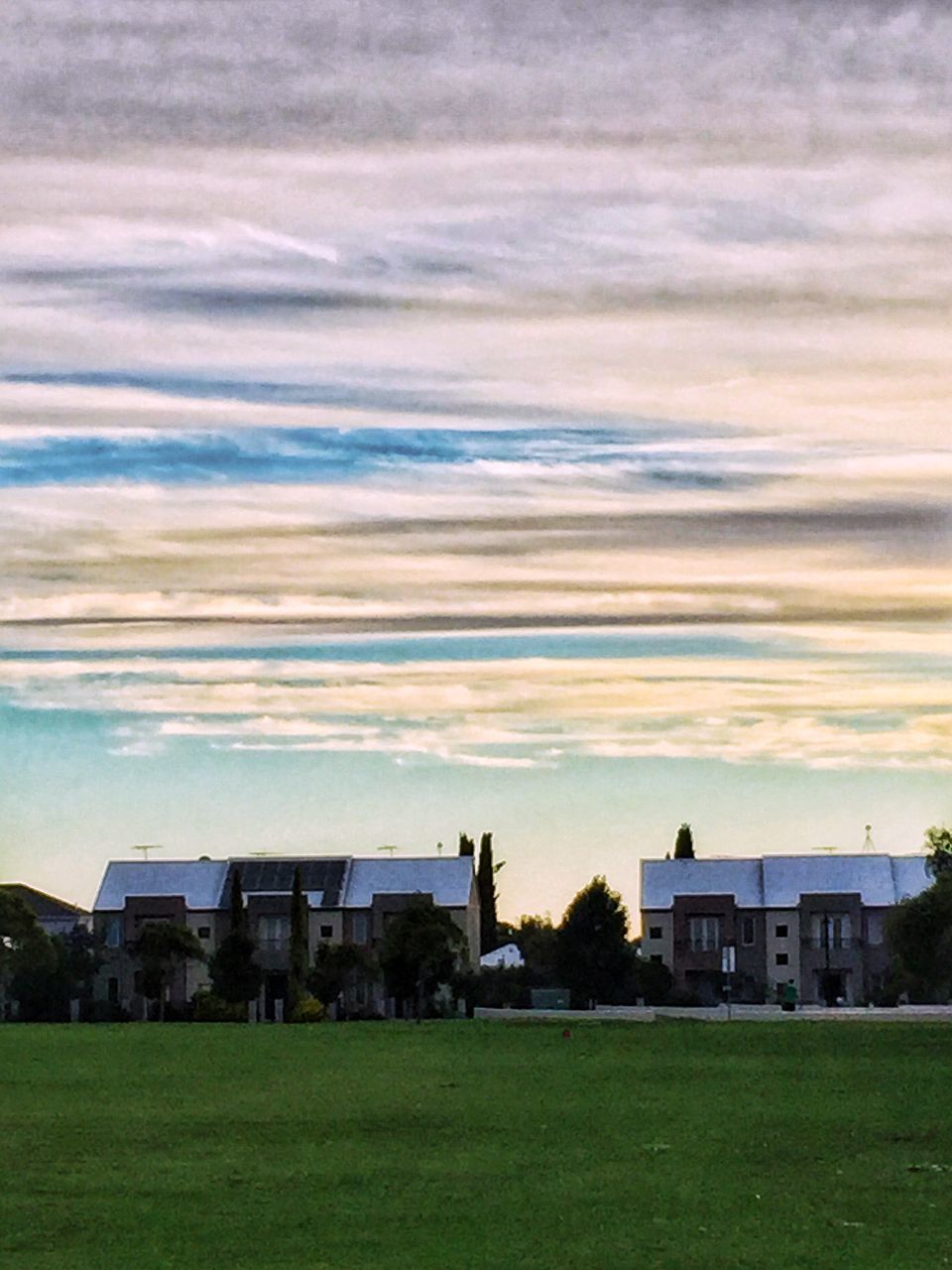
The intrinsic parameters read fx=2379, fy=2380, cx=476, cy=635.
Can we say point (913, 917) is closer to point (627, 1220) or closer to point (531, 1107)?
point (531, 1107)

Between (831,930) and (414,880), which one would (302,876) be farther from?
(831,930)

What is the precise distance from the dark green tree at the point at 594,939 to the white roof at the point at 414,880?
22744 millimetres

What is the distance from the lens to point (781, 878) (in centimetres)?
11962

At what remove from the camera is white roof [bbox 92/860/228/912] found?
116750 millimetres

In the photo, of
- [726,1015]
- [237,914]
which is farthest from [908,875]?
[726,1015]

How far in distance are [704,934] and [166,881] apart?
26751 mm

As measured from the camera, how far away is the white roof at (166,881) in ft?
383

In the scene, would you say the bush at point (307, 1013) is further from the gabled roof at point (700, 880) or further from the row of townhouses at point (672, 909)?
the gabled roof at point (700, 880)

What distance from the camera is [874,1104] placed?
30.8 metres

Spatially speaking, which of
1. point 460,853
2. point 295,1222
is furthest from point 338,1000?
point 295,1222

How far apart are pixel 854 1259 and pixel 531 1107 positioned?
15.1m

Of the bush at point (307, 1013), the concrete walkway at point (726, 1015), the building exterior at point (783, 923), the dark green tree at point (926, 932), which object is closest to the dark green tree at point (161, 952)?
the bush at point (307, 1013)

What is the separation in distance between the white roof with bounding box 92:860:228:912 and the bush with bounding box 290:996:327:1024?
27030 millimetres

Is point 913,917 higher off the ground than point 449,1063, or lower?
higher
